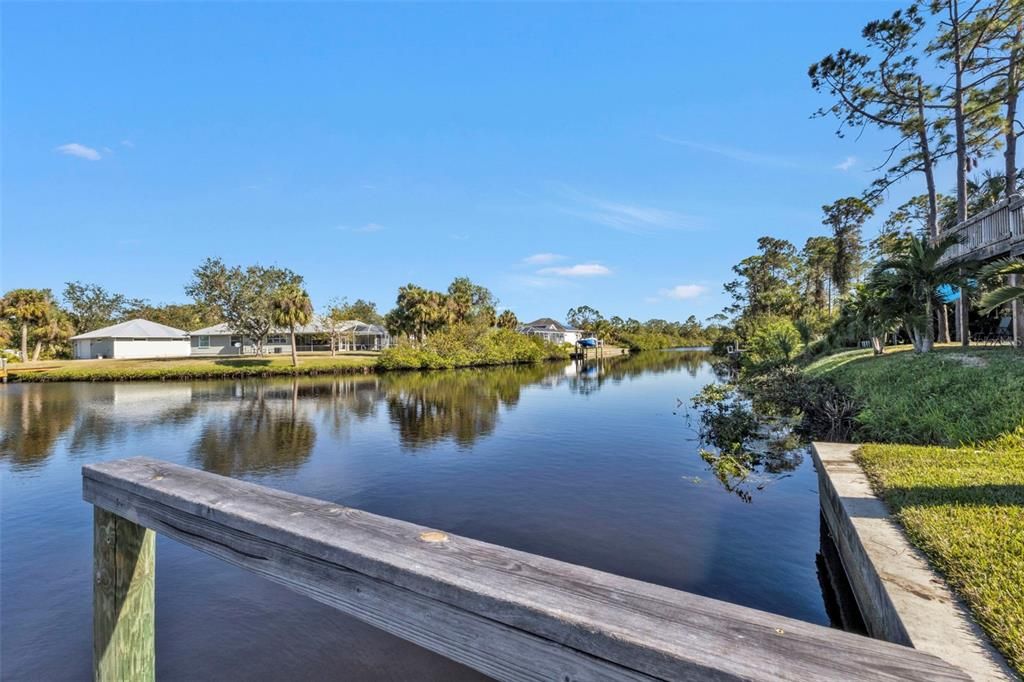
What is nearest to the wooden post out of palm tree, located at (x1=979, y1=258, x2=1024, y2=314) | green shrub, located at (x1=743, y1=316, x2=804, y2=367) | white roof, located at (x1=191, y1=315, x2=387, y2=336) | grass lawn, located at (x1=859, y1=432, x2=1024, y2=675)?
palm tree, located at (x1=979, y1=258, x2=1024, y2=314)

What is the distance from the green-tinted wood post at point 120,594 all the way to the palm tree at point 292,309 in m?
41.8

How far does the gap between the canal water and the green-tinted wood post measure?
2.57m

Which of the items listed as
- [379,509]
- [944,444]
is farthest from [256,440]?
[944,444]

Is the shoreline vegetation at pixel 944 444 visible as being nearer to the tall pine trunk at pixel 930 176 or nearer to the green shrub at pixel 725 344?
the tall pine trunk at pixel 930 176

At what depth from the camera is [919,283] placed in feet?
43.8

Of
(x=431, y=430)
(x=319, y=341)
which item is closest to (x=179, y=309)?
(x=319, y=341)

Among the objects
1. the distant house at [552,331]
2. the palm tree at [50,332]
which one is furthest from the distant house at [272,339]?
the distant house at [552,331]

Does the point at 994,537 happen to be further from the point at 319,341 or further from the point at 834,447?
the point at 319,341

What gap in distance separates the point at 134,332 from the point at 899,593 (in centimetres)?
6232

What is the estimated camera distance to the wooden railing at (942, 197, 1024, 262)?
10.3 metres

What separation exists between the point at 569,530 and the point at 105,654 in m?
6.06

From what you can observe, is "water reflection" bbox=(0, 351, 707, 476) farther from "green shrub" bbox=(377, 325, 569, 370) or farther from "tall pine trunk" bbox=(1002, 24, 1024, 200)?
"tall pine trunk" bbox=(1002, 24, 1024, 200)

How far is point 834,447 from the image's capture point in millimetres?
7297

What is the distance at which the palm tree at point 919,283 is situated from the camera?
42.5 feet
